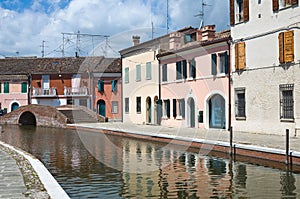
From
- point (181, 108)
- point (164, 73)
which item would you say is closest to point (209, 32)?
point (181, 108)

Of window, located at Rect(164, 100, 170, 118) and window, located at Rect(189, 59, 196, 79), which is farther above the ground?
window, located at Rect(189, 59, 196, 79)

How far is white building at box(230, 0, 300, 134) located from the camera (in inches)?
811

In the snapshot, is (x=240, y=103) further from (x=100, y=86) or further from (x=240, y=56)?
(x=100, y=86)

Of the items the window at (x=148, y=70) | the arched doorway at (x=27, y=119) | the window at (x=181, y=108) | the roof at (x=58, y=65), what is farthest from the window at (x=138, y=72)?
the arched doorway at (x=27, y=119)

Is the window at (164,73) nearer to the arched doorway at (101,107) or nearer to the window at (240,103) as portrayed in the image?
the window at (240,103)

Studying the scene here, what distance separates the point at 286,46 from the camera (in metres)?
20.8

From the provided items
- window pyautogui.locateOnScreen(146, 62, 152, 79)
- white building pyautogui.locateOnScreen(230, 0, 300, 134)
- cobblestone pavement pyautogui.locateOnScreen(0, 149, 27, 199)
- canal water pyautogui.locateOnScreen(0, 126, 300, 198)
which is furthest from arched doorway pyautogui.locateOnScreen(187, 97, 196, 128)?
cobblestone pavement pyautogui.locateOnScreen(0, 149, 27, 199)

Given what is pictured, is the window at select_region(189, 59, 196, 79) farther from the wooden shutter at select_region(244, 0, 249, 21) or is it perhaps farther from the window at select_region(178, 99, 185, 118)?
the wooden shutter at select_region(244, 0, 249, 21)

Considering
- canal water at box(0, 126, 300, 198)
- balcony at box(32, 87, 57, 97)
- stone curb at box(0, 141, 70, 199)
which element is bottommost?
canal water at box(0, 126, 300, 198)

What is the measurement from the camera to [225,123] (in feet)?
84.4

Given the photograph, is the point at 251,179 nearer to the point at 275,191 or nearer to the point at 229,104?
the point at 275,191

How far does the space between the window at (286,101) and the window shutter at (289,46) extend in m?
1.24

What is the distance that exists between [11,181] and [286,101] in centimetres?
1453

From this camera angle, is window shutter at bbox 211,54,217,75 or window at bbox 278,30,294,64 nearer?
window at bbox 278,30,294,64
